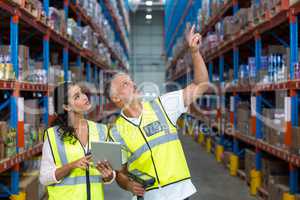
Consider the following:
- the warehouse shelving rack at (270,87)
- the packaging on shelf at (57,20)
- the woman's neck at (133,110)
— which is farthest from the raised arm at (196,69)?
the packaging on shelf at (57,20)

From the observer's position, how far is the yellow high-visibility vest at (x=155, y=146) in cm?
203

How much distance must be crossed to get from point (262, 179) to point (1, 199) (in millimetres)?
3504

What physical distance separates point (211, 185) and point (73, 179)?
4243 millimetres

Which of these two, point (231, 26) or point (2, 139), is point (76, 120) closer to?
point (2, 139)

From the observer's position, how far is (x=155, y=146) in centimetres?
205

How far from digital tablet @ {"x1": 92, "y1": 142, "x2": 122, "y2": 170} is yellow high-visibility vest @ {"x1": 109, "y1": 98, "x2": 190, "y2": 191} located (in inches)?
7.2

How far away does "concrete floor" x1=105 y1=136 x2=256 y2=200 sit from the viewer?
5.33 metres

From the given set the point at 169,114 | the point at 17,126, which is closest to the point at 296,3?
the point at 169,114

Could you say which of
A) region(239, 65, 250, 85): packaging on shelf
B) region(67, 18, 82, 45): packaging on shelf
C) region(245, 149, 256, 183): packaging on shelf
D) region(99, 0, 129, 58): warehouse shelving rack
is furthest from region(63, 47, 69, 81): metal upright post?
region(99, 0, 129, 58): warehouse shelving rack

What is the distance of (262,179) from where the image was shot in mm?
5172

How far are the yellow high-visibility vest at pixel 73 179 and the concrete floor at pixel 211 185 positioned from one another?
10.3ft

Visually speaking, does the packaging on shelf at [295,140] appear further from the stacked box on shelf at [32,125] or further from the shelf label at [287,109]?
the stacked box on shelf at [32,125]

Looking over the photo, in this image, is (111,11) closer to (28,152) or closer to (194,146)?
(194,146)

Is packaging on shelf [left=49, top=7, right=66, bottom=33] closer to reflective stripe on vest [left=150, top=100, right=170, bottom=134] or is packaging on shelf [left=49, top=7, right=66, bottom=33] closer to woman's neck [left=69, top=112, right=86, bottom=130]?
woman's neck [left=69, top=112, right=86, bottom=130]
